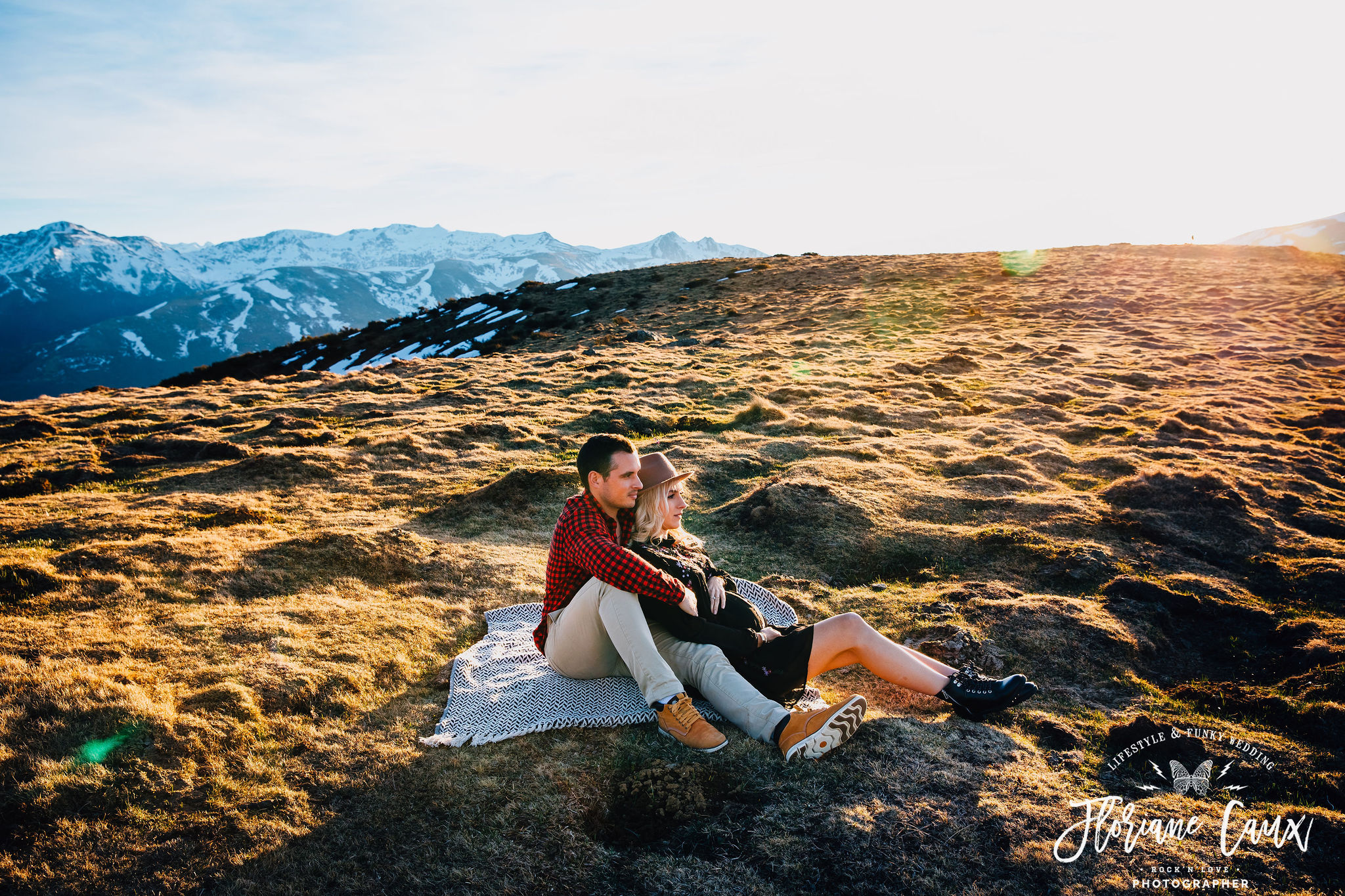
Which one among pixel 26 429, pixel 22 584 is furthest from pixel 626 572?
pixel 26 429

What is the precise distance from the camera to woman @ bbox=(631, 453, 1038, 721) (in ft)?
18.5

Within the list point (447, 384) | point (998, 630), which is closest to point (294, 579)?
point (998, 630)

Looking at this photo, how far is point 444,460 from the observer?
15.2 meters

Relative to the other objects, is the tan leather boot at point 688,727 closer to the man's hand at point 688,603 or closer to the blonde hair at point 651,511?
the man's hand at point 688,603

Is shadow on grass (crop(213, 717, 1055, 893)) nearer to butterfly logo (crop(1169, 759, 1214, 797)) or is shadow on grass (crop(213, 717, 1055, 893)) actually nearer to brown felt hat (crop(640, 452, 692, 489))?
butterfly logo (crop(1169, 759, 1214, 797))

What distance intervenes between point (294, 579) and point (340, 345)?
45.0 meters

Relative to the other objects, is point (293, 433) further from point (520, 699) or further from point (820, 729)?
point (820, 729)

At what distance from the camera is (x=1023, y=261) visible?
5472 centimetres

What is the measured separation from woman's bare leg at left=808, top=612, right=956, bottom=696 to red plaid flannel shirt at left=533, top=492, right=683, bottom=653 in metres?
1.46

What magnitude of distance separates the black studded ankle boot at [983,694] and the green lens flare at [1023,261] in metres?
50.3

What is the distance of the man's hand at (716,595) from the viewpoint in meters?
5.79

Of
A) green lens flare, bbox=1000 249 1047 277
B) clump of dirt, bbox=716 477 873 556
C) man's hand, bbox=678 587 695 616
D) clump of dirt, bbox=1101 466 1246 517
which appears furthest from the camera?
green lens flare, bbox=1000 249 1047 277

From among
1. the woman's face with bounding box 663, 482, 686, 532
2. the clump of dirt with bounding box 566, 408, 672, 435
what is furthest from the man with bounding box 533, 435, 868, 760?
the clump of dirt with bounding box 566, 408, 672, 435

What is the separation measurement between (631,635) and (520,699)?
1.49 meters
